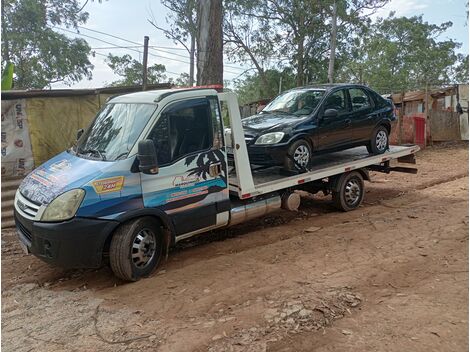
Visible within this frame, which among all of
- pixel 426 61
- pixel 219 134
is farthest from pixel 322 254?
pixel 426 61

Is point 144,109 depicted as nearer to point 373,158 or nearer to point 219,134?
point 219,134

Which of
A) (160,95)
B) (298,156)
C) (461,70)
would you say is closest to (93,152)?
(160,95)

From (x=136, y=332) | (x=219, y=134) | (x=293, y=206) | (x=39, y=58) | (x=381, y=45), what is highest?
(x=381, y=45)

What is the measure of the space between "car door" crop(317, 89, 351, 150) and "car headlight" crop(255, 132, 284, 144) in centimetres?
86

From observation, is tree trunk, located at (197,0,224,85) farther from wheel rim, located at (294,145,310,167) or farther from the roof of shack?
wheel rim, located at (294,145,310,167)

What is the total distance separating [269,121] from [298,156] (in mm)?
821

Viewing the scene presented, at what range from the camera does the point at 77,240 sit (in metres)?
4.34

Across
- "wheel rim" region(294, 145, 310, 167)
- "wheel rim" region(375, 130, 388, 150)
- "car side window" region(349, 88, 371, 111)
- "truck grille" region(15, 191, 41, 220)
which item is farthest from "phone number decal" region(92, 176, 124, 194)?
"wheel rim" region(375, 130, 388, 150)

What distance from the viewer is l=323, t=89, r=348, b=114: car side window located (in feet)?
23.8

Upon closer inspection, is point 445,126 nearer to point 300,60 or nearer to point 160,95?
point 300,60

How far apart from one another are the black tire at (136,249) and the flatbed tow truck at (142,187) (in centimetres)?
1

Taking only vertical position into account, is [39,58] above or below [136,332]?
above

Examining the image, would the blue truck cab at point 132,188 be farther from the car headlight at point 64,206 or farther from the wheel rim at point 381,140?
the wheel rim at point 381,140

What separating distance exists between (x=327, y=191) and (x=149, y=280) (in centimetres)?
408
